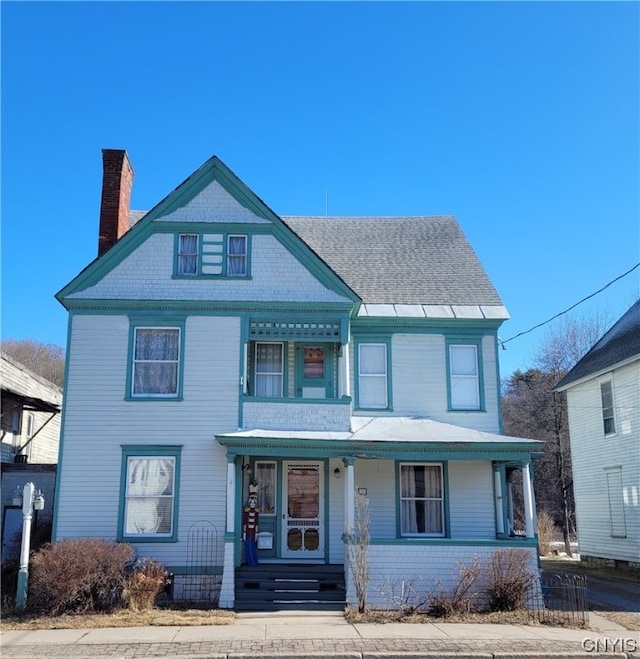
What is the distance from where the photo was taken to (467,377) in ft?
56.9

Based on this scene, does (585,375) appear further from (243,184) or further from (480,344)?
(243,184)

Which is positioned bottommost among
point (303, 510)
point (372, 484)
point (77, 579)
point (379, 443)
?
point (77, 579)

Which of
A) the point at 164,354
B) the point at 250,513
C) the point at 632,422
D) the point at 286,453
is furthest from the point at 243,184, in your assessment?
the point at 632,422

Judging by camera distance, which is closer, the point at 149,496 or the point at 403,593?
the point at 403,593

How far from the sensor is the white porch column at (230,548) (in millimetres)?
13844

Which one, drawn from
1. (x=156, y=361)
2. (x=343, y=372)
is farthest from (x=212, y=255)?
(x=343, y=372)

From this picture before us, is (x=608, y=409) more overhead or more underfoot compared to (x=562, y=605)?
more overhead

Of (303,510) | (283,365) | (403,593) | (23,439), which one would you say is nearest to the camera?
(403,593)

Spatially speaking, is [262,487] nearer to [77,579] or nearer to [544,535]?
[77,579]

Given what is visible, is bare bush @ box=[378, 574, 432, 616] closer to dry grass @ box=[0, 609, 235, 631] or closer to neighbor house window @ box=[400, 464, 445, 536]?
neighbor house window @ box=[400, 464, 445, 536]

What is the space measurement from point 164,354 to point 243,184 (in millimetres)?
4571

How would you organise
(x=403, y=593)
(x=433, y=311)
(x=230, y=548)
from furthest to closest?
(x=433, y=311)
(x=230, y=548)
(x=403, y=593)

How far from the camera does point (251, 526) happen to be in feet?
51.1

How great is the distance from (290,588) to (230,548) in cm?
Answer: 156
